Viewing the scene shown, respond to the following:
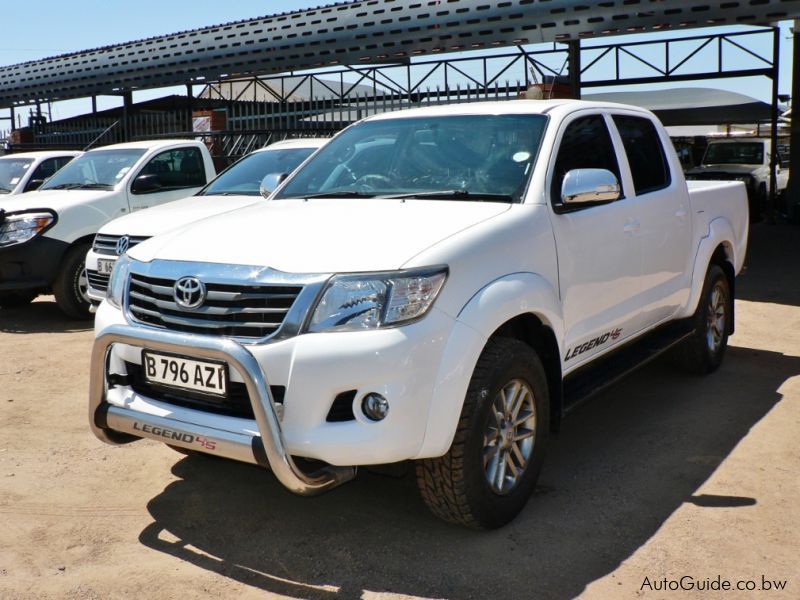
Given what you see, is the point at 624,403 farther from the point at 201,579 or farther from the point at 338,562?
the point at 201,579

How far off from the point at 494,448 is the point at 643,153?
2.46m

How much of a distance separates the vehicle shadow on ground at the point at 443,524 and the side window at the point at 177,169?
17.4ft

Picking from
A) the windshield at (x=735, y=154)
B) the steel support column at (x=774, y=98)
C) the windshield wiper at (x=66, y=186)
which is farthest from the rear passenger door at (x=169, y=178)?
the windshield at (x=735, y=154)

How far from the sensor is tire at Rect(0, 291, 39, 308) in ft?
29.6

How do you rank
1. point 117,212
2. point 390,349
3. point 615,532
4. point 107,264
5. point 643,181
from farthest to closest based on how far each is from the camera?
1. point 117,212
2. point 107,264
3. point 643,181
4. point 615,532
5. point 390,349

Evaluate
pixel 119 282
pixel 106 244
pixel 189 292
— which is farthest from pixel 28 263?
pixel 189 292

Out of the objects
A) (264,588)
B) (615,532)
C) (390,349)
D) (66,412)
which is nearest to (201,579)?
(264,588)

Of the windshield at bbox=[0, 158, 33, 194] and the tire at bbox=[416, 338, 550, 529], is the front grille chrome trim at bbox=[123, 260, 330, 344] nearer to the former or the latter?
the tire at bbox=[416, 338, 550, 529]

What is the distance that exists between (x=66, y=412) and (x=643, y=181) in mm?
3777

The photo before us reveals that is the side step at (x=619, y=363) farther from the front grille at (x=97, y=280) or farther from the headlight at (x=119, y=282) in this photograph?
the front grille at (x=97, y=280)

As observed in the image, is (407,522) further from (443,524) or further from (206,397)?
(206,397)

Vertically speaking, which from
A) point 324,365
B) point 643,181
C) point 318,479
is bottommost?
point 318,479

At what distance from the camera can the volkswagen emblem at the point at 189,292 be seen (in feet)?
10.7

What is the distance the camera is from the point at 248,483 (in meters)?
4.16
